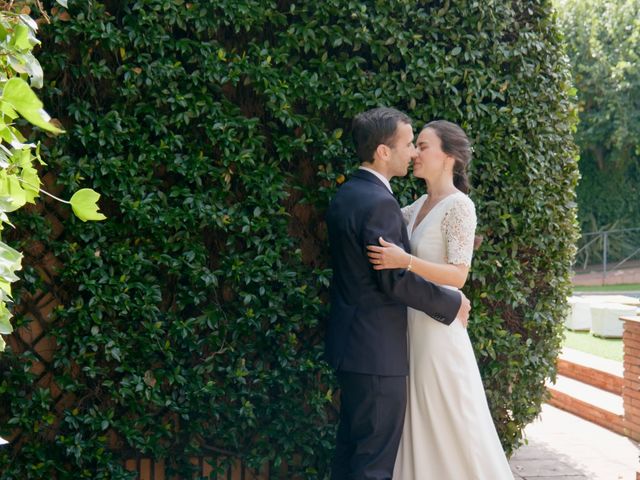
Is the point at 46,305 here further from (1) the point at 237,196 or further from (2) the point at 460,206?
(2) the point at 460,206

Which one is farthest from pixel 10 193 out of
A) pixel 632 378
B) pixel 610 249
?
pixel 610 249

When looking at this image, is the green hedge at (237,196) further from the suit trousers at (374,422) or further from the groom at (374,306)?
the suit trousers at (374,422)

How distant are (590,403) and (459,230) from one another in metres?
4.31

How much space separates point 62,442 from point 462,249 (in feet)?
7.26

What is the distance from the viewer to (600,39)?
25.6m

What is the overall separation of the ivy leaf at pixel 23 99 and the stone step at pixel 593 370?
690cm

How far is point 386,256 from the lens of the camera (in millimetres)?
3637

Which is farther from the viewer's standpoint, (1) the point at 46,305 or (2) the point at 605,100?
(2) the point at 605,100

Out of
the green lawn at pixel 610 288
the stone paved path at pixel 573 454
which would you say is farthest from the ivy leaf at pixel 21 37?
the green lawn at pixel 610 288

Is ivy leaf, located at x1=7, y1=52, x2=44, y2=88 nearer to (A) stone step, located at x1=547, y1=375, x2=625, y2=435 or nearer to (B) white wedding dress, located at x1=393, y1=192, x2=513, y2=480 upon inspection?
(B) white wedding dress, located at x1=393, y1=192, x2=513, y2=480

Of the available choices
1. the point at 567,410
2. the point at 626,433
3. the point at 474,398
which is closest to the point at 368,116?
the point at 474,398

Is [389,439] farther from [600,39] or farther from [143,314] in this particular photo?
[600,39]

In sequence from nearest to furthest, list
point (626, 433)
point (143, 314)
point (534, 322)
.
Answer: point (143, 314) → point (534, 322) → point (626, 433)

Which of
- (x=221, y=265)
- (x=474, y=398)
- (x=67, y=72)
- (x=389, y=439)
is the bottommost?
(x=389, y=439)
